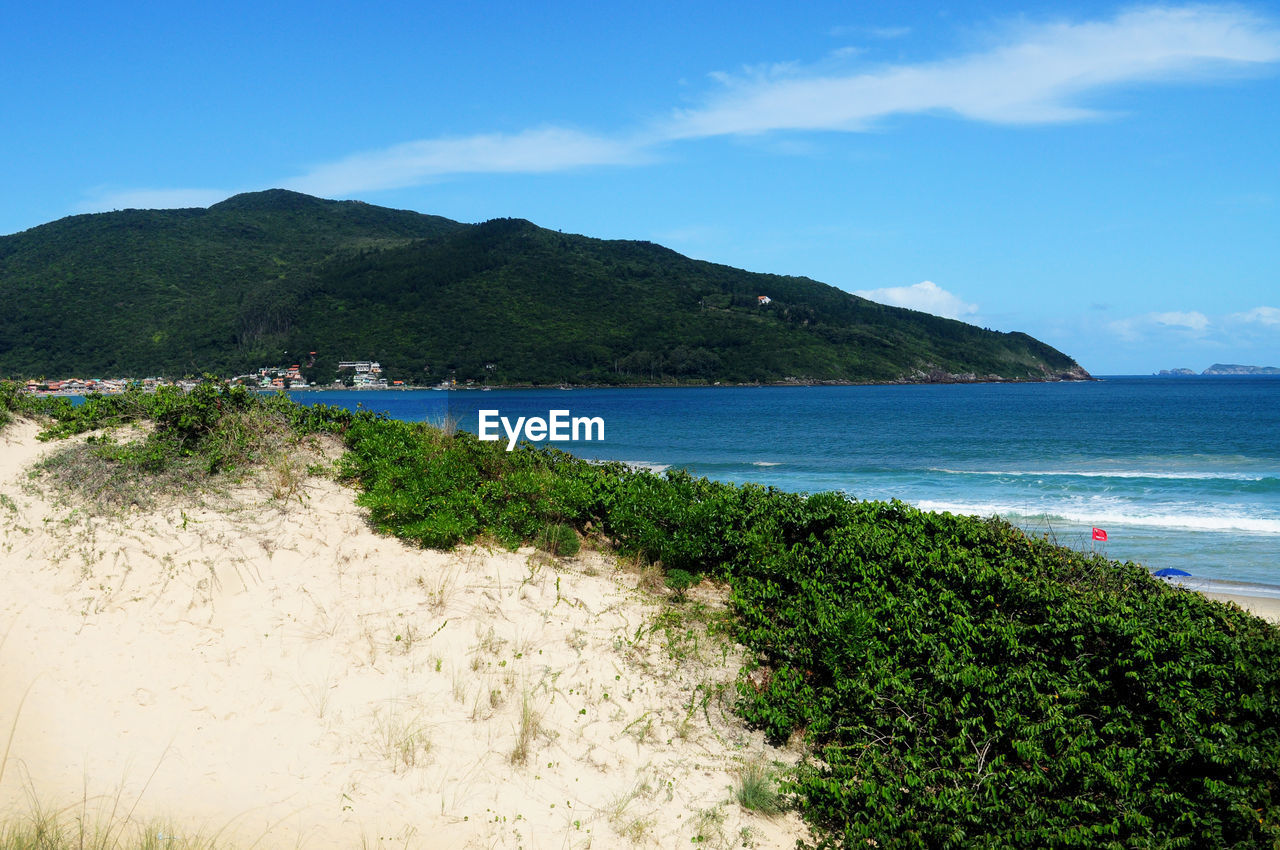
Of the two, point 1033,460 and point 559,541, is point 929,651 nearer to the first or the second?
point 559,541

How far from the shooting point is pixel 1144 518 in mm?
20516

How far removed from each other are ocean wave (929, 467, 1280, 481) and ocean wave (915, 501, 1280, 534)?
766 centimetres

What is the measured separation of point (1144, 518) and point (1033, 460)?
15.0 meters

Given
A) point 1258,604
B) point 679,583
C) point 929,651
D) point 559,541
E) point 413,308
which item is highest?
point 413,308

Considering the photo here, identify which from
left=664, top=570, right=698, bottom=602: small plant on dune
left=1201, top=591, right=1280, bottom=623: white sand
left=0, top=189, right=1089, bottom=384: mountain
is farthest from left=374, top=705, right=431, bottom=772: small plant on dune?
left=0, top=189, right=1089, bottom=384: mountain

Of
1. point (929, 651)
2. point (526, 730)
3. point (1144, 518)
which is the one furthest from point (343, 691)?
point (1144, 518)

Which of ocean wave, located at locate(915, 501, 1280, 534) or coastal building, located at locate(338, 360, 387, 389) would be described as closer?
ocean wave, located at locate(915, 501, 1280, 534)

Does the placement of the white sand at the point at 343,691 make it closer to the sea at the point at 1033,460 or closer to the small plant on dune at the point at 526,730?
the small plant on dune at the point at 526,730

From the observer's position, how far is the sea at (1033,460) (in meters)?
17.6

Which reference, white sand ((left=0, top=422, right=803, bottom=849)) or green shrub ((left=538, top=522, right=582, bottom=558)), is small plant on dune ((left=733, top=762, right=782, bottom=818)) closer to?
white sand ((left=0, top=422, right=803, bottom=849))

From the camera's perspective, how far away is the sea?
17.6 m

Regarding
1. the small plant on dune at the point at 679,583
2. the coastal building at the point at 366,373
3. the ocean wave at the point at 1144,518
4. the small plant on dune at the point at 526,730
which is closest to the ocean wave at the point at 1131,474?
the ocean wave at the point at 1144,518

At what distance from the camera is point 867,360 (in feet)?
425

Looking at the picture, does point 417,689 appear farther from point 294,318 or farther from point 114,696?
point 294,318
